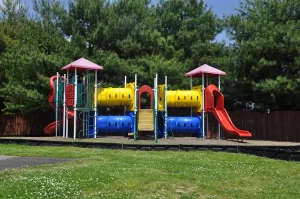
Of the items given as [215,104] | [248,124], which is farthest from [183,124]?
[248,124]

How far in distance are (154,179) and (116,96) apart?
16.3 meters

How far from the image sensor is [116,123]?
85.0ft

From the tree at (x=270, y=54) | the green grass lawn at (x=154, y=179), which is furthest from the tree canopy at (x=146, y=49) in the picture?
the green grass lawn at (x=154, y=179)

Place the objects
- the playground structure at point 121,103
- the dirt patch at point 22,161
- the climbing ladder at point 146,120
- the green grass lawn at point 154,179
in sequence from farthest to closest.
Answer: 1. the playground structure at point 121,103
2. the climbing ladder at point 146,120
3. the dirt patch at point 22,161
4. the green grass lawn at point 154,179

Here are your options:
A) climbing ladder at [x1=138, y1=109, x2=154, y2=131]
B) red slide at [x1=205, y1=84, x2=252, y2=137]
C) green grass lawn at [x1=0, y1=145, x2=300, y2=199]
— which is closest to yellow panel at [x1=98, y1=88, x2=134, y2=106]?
climbing ladder at [x1=138, y1=109, x2=154, y2=131]

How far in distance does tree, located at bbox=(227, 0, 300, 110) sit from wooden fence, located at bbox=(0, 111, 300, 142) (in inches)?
61.6

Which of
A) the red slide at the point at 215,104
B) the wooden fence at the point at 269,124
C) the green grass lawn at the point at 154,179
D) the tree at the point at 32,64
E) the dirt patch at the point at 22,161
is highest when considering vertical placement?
the tree at the point at 32,64

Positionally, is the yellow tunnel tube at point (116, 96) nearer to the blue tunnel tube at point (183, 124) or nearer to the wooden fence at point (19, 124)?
the blue tunnel tube at point (183, 124)

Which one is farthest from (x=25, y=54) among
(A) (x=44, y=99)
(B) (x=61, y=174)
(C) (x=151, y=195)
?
(C) (x=151, y=195)

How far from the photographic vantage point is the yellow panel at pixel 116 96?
26.2 metres

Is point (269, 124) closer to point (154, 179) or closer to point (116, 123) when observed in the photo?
point (116, 123)

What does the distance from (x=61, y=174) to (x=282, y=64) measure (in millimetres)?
21225

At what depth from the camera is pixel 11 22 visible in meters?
39.5

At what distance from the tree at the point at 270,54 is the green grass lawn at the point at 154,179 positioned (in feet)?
44.3
